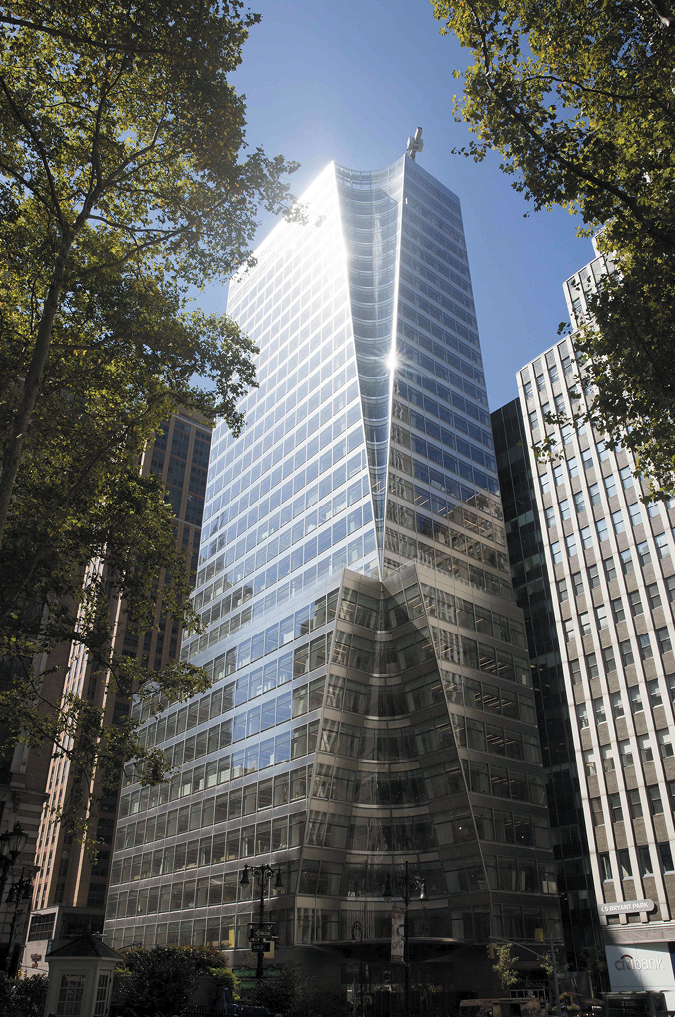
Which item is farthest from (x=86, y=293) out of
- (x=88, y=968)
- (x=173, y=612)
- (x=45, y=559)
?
(x=88, y=968)

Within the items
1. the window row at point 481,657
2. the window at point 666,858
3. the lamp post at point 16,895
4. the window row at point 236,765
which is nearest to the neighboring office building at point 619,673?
the window at point 666,858

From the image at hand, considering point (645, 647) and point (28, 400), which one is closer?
point (28, 400)

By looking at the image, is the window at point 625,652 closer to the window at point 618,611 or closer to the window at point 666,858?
the window at point 618,611

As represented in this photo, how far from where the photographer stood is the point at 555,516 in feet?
212

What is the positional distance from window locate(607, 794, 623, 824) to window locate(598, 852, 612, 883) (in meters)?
2.33

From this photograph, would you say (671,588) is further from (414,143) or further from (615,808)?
(414,143)

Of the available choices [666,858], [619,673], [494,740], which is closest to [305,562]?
[494,740]

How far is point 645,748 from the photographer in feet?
165

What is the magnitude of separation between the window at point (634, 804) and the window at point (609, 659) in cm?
856

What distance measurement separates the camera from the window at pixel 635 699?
5190 centimetres

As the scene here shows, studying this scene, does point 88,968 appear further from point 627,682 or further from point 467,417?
point 467,417

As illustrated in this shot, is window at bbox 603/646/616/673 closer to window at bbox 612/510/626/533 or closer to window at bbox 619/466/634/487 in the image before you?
window at bbox 612/510/626/533

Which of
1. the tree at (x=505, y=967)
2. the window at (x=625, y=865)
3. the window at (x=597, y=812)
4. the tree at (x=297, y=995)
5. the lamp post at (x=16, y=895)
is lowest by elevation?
the tree at (x=297, y=995)

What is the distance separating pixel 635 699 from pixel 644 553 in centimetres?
1057
